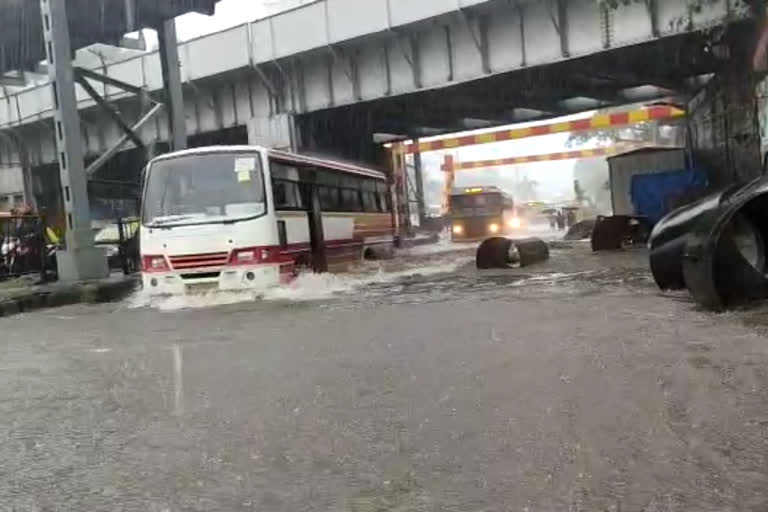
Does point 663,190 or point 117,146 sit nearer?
point 117,146

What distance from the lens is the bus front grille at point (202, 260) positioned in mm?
12820

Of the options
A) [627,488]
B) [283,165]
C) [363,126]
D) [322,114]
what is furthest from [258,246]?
[363,126]

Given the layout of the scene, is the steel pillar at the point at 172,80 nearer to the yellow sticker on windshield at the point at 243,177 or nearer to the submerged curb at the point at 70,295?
the submerged curb at the point at 70,295

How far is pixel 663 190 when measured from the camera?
23625 mm

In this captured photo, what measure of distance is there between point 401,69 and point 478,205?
1447 cm

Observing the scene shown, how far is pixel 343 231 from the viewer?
18016 mm

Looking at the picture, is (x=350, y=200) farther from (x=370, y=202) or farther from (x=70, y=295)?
(x=70, y=295)

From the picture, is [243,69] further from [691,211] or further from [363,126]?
[691,211]

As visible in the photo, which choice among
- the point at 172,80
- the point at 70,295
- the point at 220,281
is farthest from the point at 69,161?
the point at 220,281

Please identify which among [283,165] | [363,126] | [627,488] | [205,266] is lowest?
[627,488]

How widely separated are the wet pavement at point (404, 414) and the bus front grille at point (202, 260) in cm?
338

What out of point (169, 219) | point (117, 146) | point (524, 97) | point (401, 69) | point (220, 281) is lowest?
point (220, 281)

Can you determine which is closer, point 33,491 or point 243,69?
point 33,491

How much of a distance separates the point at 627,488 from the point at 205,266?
33.5 ft
